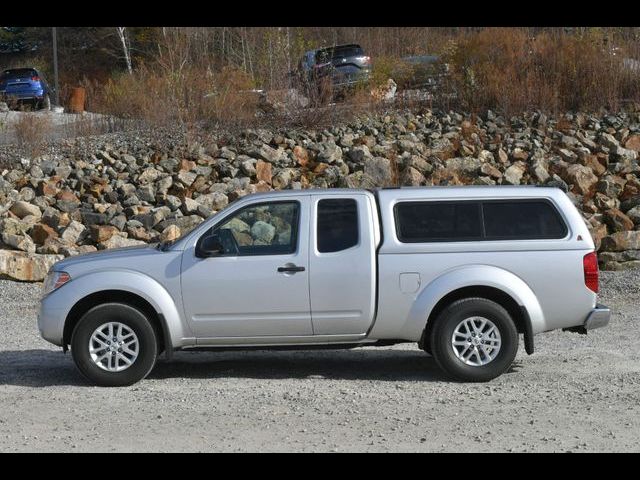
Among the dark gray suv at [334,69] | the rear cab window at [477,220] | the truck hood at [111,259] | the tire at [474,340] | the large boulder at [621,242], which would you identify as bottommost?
the tire at [474,340]

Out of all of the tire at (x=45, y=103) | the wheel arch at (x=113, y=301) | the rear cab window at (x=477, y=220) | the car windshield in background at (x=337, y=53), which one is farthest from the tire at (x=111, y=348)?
the tire at (x=45, y=103)

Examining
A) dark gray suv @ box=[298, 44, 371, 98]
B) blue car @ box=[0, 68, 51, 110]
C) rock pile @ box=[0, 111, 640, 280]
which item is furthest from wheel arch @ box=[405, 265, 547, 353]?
blue car @ box=[0, 68, 51, 110]

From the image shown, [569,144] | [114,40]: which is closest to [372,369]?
[569,144]

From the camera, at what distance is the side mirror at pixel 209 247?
9609mm

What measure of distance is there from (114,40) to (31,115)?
100 feet

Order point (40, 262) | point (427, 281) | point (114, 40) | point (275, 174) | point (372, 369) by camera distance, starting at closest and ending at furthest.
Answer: point (427, 281), point (372, 369), point (40, 262), point (275, 174), point (114, 40)

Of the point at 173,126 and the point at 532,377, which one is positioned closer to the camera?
the point at 532,377

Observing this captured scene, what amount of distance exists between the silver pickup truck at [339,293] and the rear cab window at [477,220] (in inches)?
0.8

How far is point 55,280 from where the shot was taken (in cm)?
976

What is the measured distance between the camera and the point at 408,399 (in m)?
8.98

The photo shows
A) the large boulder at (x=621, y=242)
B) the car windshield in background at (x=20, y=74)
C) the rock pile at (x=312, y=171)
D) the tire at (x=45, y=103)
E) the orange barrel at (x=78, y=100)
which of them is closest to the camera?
the large boulder at (x=621, y=242)

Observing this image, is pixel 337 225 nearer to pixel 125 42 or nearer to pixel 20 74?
pixel 20 74

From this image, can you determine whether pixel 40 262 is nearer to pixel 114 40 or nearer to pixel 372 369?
pixel 372 369

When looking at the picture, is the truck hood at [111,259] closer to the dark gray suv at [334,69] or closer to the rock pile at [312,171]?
the rock pile at [312,171]
